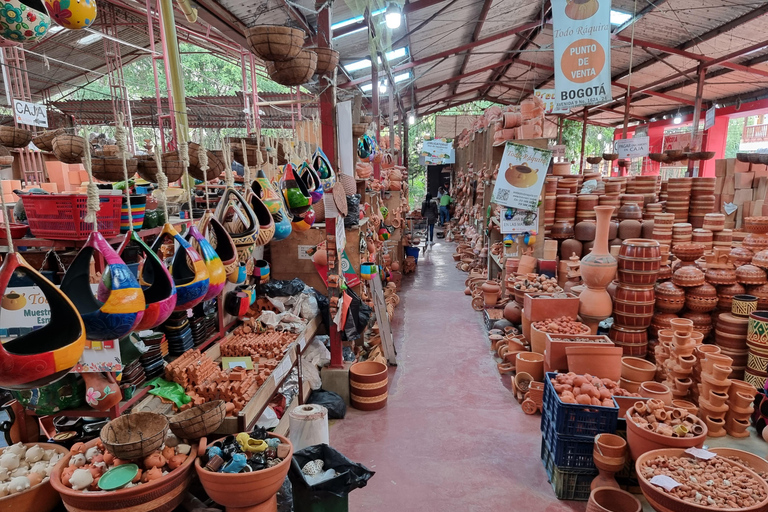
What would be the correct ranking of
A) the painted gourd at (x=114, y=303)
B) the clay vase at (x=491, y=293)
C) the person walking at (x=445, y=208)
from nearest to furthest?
the painted gourd at (x=114, y=303) → the clay vase at (x=491, y=293) → the person walking at (x=445, y=208)

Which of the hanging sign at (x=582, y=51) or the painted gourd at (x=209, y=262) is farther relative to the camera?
the hanging sign at (x=582, y=51)

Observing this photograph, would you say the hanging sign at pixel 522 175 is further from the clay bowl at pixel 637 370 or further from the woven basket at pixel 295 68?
the woven basket at pixel 295 68

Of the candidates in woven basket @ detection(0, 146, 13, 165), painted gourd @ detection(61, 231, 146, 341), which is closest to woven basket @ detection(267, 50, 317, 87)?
painted gourd @ detection(61, 231, 146, 341)

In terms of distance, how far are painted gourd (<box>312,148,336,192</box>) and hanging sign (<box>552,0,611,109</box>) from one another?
3.32 metres

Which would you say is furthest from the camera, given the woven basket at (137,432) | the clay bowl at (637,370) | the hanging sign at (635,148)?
the hanging sign at (635,148)

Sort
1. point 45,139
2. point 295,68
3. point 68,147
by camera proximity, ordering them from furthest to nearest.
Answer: point 45,139 → point 68,147 → point 295,68

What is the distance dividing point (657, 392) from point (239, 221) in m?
3.06

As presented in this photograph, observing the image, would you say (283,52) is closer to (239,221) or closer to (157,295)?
(239,221)

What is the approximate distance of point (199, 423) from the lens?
207cm

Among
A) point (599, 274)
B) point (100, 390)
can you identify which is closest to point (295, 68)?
point (100, 390)

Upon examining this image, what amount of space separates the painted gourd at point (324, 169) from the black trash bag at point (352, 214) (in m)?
0.88

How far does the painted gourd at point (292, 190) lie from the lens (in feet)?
10.5

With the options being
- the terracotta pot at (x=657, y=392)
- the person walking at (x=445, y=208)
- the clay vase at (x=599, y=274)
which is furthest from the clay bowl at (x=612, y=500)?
the person walking at (x=445, y=208)

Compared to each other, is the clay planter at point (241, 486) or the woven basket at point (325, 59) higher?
the woven basket at point (325, 59)
